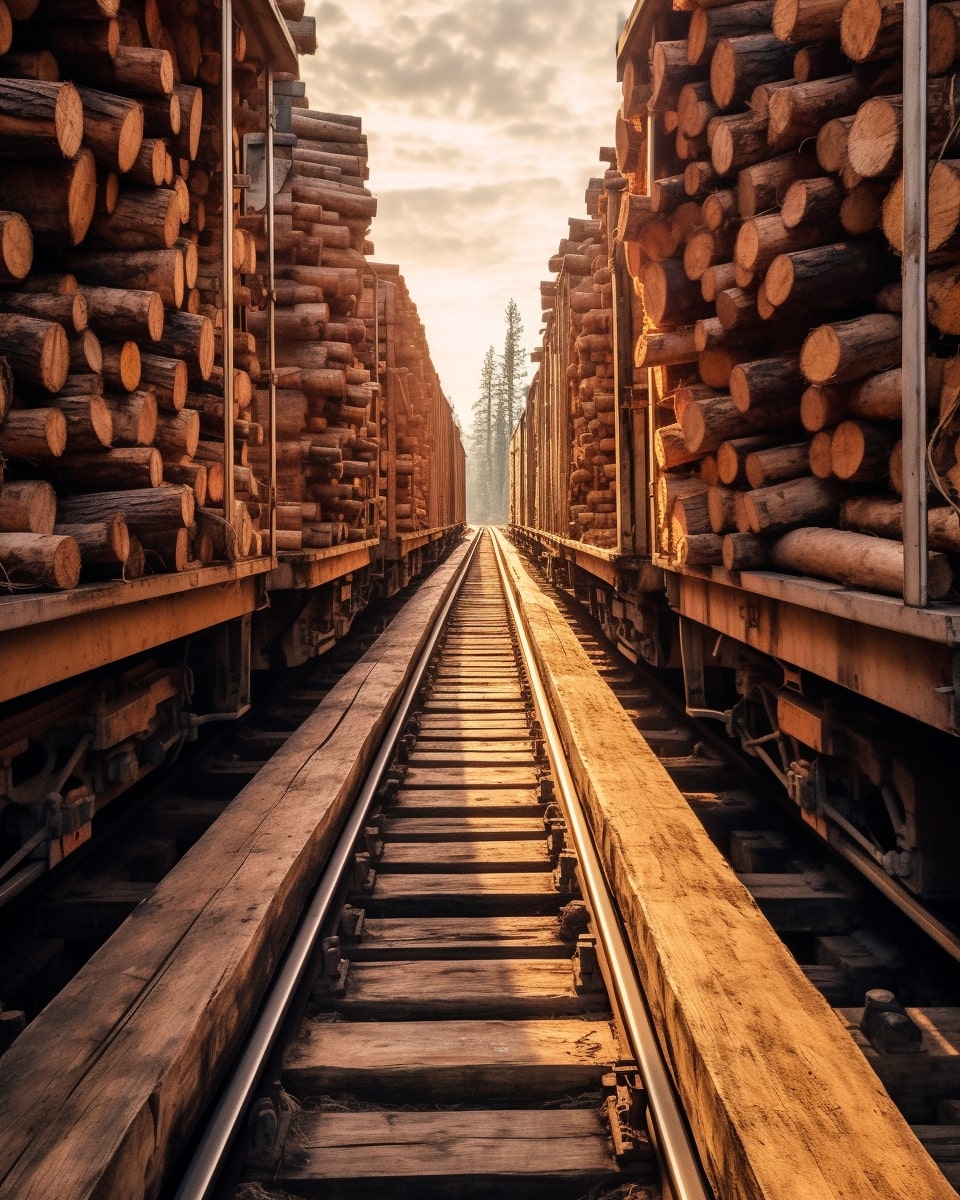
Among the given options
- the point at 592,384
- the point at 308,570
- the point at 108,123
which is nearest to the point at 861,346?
the point at 108,123

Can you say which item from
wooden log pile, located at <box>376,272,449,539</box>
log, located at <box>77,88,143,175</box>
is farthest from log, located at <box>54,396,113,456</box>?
wooden log pile, located at <box>376,272,449,539</box>

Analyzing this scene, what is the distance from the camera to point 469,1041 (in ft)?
8.36

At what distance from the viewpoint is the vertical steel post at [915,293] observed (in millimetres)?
2250

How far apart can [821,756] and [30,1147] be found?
9.63ft

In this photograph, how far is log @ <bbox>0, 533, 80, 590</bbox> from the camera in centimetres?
275

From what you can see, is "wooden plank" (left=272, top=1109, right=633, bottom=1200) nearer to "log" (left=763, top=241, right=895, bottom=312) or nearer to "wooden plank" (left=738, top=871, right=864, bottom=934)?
"wooden plank" (left=738, top=871, right=864, bottom=934)

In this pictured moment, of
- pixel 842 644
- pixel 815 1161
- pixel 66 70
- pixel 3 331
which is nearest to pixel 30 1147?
pixel 815 1161

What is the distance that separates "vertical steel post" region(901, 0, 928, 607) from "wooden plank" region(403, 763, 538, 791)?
9.74 ft

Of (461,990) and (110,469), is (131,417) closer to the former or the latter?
(110,469)

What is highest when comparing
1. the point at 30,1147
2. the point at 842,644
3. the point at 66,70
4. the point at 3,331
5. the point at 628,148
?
the point at 628,148

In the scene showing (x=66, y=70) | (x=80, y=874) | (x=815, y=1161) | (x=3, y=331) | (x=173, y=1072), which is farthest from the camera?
(x=80, y=874)

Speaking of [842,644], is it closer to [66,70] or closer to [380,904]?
[380,904]

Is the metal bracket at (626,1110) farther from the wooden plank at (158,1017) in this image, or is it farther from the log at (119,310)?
the log at (119,310)

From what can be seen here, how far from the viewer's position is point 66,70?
3.36 meters
